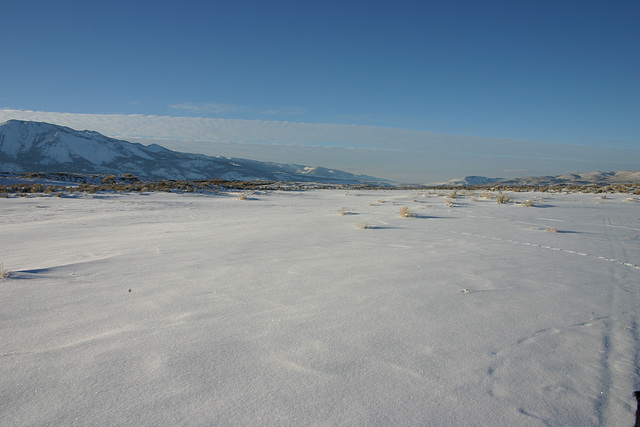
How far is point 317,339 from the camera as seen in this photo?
6.05 ft

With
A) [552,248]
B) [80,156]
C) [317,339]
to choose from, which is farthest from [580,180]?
[80,156]

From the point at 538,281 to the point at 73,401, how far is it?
3.58m

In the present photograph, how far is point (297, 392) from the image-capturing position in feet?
4.54

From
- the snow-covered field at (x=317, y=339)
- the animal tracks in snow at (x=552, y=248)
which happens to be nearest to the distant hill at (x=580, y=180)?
the animal tracks in snow at (x=552, y=248)

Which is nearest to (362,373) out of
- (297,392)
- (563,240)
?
(297,392)

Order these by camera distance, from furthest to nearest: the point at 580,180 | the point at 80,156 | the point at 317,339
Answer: the point at 80,156 < the point at 580,180 < the point at 317,339

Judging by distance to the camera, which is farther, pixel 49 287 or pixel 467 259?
pixel 467 259

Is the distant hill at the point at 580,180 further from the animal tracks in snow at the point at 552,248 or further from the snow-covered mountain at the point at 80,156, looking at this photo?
the snow-covered mountain at the point at 80,156

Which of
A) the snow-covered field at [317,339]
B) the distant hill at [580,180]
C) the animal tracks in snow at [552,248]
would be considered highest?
the distant hill at [580,180]

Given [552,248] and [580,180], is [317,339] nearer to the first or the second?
[552,248]

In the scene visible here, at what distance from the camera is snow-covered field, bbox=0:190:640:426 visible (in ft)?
4.28

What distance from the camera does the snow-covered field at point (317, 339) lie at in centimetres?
130

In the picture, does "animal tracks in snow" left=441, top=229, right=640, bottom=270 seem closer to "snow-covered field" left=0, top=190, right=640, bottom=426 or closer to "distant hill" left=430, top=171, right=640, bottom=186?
"snow-covered field" left=0, top=190, right=640, bottom=426

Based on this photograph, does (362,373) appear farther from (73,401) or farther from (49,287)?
(49,287)
